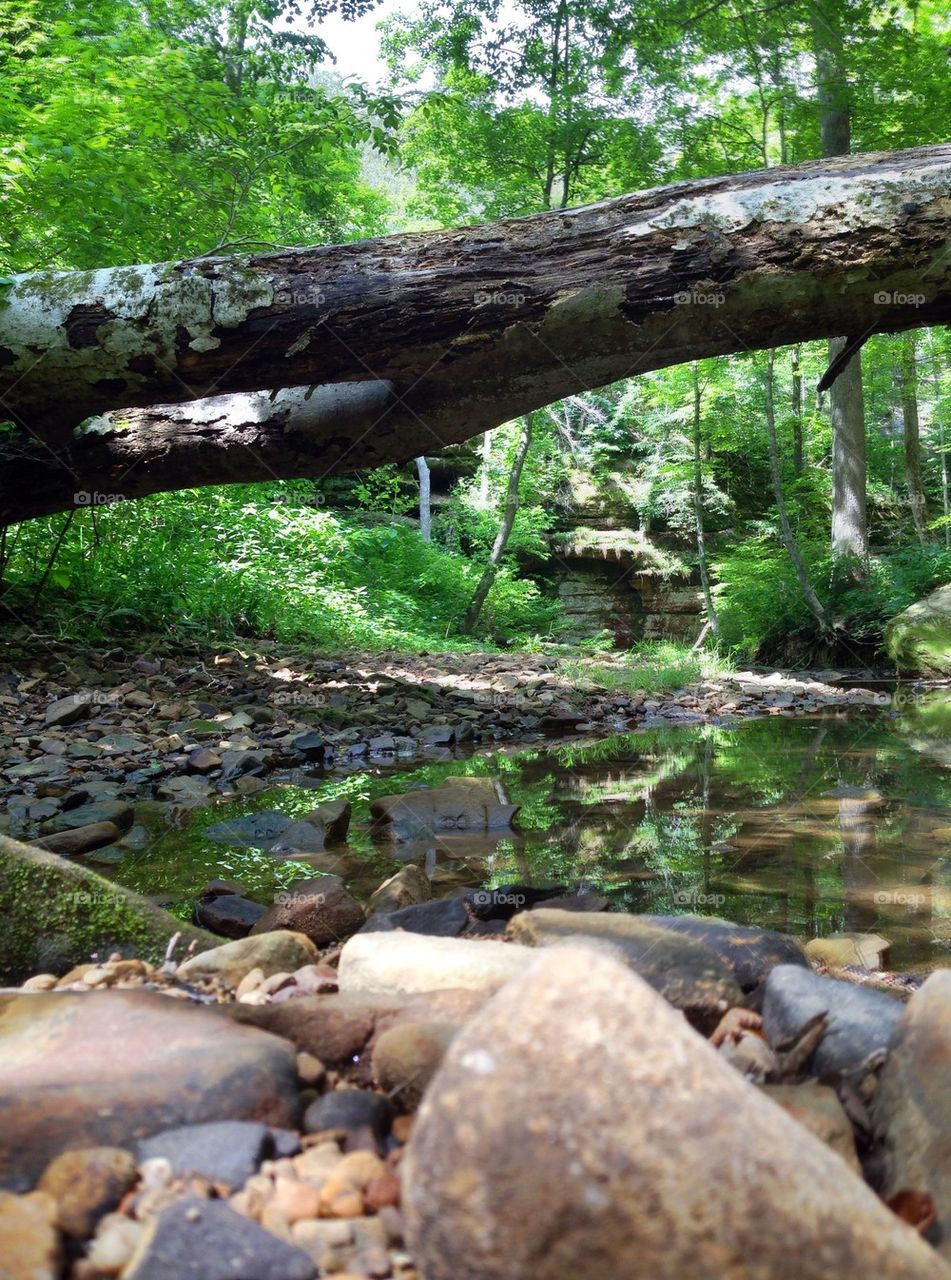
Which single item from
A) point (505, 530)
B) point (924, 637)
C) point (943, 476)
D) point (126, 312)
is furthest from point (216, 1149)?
point (943, 476)

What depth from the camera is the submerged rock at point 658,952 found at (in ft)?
5.82

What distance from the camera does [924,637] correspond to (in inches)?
432

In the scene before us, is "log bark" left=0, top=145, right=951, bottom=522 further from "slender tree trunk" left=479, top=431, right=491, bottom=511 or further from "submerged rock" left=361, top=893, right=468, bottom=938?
"slender tree trunk" left=479, top=431, right=491, bottom=511

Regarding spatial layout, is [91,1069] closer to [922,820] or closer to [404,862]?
[404,862]

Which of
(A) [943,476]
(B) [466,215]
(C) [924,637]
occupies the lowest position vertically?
(C) [924,637]

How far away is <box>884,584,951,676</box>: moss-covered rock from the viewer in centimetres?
1081

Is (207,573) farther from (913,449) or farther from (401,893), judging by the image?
(913,449)

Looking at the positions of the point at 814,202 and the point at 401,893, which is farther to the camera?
the point at 814,202

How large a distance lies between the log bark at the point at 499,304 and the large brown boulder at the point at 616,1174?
3.89 metres

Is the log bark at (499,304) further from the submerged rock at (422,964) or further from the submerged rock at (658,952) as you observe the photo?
the submerged rock at (422,964)

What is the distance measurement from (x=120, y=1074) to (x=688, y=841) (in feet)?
9.55

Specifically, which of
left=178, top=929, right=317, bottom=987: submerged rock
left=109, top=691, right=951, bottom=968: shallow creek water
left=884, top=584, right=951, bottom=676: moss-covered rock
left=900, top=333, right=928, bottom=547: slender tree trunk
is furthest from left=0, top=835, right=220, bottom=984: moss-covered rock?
left=900, top=333, right=928, bottom=547: slender tree trunk

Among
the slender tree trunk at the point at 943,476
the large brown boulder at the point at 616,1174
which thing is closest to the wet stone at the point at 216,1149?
the large brown boulder at the point at 616,1174

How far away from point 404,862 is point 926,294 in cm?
351
